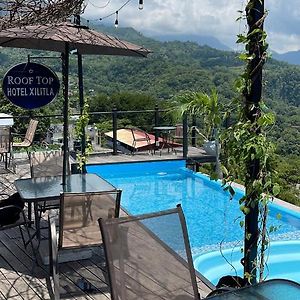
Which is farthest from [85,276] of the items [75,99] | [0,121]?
[0,121]

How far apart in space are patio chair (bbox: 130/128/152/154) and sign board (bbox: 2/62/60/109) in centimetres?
582

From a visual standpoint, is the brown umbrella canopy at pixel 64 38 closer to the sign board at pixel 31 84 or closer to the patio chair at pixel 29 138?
the sign board at pixel 31 84

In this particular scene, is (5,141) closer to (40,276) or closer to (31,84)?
(31,84)

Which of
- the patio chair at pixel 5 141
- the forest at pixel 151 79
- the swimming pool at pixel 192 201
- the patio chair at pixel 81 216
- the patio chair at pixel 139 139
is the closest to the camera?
the patio chair at pixel 81 216

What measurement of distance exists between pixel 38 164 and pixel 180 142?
677 centimetres

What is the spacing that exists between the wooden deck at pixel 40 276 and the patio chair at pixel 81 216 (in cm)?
25

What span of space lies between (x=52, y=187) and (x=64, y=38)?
1283 mm

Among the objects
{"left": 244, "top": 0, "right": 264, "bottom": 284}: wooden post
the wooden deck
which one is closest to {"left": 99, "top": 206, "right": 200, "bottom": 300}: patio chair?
{"left": 244, "top": 0, "right": 264, "bottom": 284}: wooden post

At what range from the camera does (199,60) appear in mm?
23828

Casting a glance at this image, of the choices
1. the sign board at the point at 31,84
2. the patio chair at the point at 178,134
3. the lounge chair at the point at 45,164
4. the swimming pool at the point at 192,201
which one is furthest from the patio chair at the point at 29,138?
the patio chair at the point at 178,134

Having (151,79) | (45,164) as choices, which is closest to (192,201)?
(45,164)

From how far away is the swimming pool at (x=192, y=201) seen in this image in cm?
661

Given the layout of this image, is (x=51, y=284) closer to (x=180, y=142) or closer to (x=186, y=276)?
(x=186, y=276)

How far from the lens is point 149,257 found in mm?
2346
